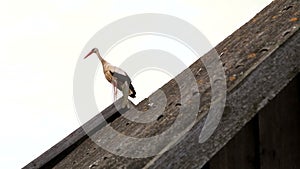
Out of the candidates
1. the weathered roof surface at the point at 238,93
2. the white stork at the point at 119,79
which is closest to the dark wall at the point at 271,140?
the weathered roof surface at the point at 238,93

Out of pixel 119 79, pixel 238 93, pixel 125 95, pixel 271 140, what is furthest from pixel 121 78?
pixel 238 93

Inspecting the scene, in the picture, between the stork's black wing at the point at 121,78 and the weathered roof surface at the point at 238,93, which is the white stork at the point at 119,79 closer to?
the stork's black wing at the point at 121,78

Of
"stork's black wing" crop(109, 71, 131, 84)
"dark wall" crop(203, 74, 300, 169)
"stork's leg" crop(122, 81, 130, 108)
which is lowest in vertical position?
"dark wall" crop(203, 74, 300, 169)

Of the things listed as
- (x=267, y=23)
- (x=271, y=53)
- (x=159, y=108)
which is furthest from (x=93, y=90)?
(x=271, y=53)

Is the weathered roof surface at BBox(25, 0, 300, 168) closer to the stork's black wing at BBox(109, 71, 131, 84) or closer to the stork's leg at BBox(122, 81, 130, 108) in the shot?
the stork's leg at BBox(122, 81, 130, 108)

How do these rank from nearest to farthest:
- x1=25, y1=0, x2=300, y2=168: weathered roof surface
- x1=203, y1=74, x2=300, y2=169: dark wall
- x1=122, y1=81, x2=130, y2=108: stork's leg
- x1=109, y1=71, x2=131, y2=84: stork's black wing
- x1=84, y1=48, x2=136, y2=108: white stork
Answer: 1. x1=25, y1=0, x2=300, y2=168: weathered roof surface
2. x1=203, y1=74, x2=300, y2=169: dark wall
3. x1=122, y1=81, x2=130, y2=108: stork's leg
4. x1=84, y1=48, x2=136, y2=108: white stork
5. x1=109, y1=71, x2=131, y2=84: stork's black wing

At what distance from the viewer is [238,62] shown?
1.87 m

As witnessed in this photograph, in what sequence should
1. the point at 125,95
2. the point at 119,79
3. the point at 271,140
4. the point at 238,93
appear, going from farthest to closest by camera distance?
the point at 119,79, the point at 125,95, the point at 271,140, the point at 238,93

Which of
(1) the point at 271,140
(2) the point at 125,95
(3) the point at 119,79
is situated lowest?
(1) the point at 271,140

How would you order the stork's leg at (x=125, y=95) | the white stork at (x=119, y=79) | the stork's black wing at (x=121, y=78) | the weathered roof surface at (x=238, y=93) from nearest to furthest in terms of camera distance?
the weathered roof surface at (x=238, y=93)
the stork's leg at (x=125, y=95)
the white stork at (x=119, y=79)
the stork's black wing at (x=121, y=78)

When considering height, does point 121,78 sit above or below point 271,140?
above

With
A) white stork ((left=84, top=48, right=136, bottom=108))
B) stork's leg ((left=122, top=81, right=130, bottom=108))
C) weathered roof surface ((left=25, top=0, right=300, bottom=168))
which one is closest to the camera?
weathered roof surface ((left=25, top=0, right=300, bottom=168))

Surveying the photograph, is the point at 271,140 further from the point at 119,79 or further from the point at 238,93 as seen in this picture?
the point at 119,79

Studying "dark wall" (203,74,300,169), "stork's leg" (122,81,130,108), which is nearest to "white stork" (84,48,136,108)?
"stork's leg" (122,81,130,108)
